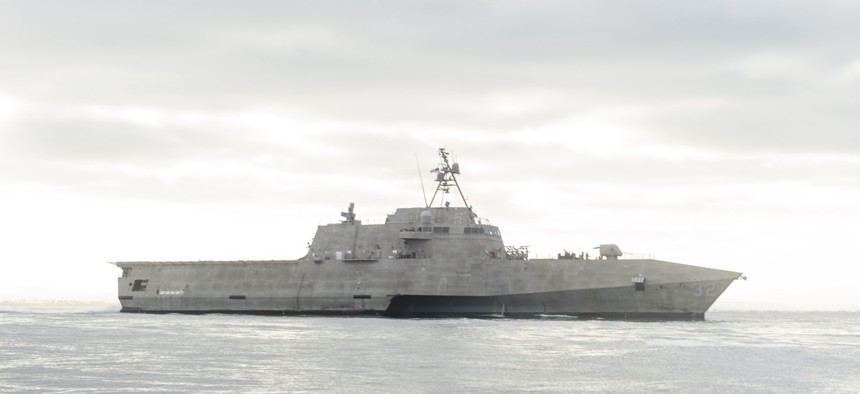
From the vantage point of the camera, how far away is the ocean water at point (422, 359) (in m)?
23.0

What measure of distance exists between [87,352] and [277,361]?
7032mm

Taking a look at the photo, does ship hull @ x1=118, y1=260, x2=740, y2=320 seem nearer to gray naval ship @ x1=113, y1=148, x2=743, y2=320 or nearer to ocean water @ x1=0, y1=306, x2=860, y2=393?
gray naval ship @ x1=113, y1=148, x2=743, y2=320

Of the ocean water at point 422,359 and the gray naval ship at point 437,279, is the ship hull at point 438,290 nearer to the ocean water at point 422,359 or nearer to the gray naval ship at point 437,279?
the gray naval ship at point 437,279

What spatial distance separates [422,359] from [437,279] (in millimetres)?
24589

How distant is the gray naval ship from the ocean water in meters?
5.20

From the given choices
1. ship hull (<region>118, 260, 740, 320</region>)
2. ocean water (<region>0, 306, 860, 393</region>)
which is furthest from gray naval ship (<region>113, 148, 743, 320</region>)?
ocean water (<region>0, 306, 860, 393</region>)

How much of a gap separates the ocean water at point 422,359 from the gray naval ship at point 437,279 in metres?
5.20

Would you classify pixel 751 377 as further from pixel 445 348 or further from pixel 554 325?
pixel 554 325

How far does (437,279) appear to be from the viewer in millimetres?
53031

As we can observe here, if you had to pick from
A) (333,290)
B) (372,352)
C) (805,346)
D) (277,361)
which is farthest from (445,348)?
(333,290)

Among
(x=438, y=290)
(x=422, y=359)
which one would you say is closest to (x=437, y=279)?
(x=438, y=290)

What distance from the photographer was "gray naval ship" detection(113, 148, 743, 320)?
49469 mm

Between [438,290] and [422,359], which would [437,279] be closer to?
[438,290]

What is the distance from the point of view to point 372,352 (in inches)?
1202
